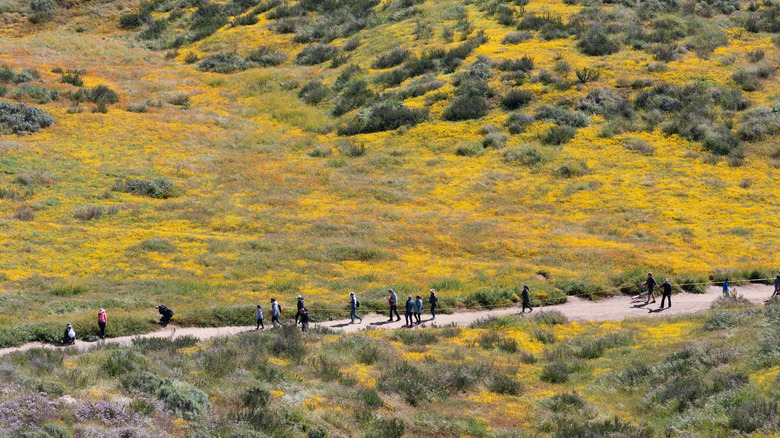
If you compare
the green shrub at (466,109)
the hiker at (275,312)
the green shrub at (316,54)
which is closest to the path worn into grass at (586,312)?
the hiker at (275,312)

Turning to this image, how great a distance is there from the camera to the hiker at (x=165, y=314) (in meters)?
22.1

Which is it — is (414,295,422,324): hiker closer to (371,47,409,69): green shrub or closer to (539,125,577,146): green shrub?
(539,125,577,146): green shrub

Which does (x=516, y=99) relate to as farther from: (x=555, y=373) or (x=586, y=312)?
(x=555, y=373)

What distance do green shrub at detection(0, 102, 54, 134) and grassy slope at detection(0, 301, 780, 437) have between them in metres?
32.4

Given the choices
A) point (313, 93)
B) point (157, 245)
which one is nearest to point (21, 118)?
point (157, 245)

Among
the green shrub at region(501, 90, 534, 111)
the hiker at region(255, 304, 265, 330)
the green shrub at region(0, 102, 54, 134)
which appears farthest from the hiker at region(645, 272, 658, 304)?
the green shrub at region(0, 102, 54, 134)

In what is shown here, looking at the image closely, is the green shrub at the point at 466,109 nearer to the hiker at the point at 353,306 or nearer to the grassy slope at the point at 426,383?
the hiker at the point at 353,306

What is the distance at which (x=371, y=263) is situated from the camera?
30406mm

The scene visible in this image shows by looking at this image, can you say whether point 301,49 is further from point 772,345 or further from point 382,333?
point 772,345

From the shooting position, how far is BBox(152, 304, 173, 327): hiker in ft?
72.6

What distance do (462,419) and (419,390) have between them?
5.10ft

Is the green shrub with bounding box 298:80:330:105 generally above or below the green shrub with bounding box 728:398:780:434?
above

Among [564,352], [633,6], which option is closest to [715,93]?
[633,6]

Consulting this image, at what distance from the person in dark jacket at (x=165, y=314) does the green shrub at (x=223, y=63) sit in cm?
4726
